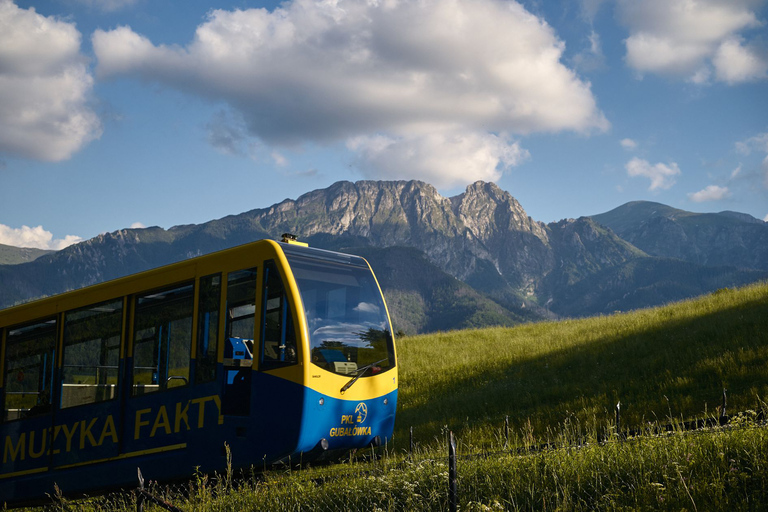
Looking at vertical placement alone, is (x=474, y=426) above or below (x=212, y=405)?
below

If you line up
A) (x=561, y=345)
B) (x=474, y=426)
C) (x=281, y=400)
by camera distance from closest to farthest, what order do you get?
(x=281, y=400)
(x=474, y=426)
(x=561, y=345)

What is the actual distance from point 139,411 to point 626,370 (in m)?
13.4

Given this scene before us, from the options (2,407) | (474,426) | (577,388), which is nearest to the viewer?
(2,407)

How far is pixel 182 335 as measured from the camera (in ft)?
36.1

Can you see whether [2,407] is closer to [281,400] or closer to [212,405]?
[212,405]

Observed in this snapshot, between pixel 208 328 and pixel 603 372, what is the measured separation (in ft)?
41.8

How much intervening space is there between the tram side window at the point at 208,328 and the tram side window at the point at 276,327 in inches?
38.6

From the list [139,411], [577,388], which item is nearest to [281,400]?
[139,411]

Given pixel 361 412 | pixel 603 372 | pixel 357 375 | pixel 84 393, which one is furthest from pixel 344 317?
pixel 603 372

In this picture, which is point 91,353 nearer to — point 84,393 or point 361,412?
point 84,393

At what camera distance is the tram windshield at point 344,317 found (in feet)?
33.8

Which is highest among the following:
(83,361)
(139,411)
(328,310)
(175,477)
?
(328,310)

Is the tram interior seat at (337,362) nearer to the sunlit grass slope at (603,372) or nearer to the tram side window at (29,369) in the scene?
the sunlit grass slope at (603,372)

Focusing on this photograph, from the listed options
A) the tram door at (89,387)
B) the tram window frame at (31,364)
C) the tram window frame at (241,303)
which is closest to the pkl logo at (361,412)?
the tram window frame at (241,303)
